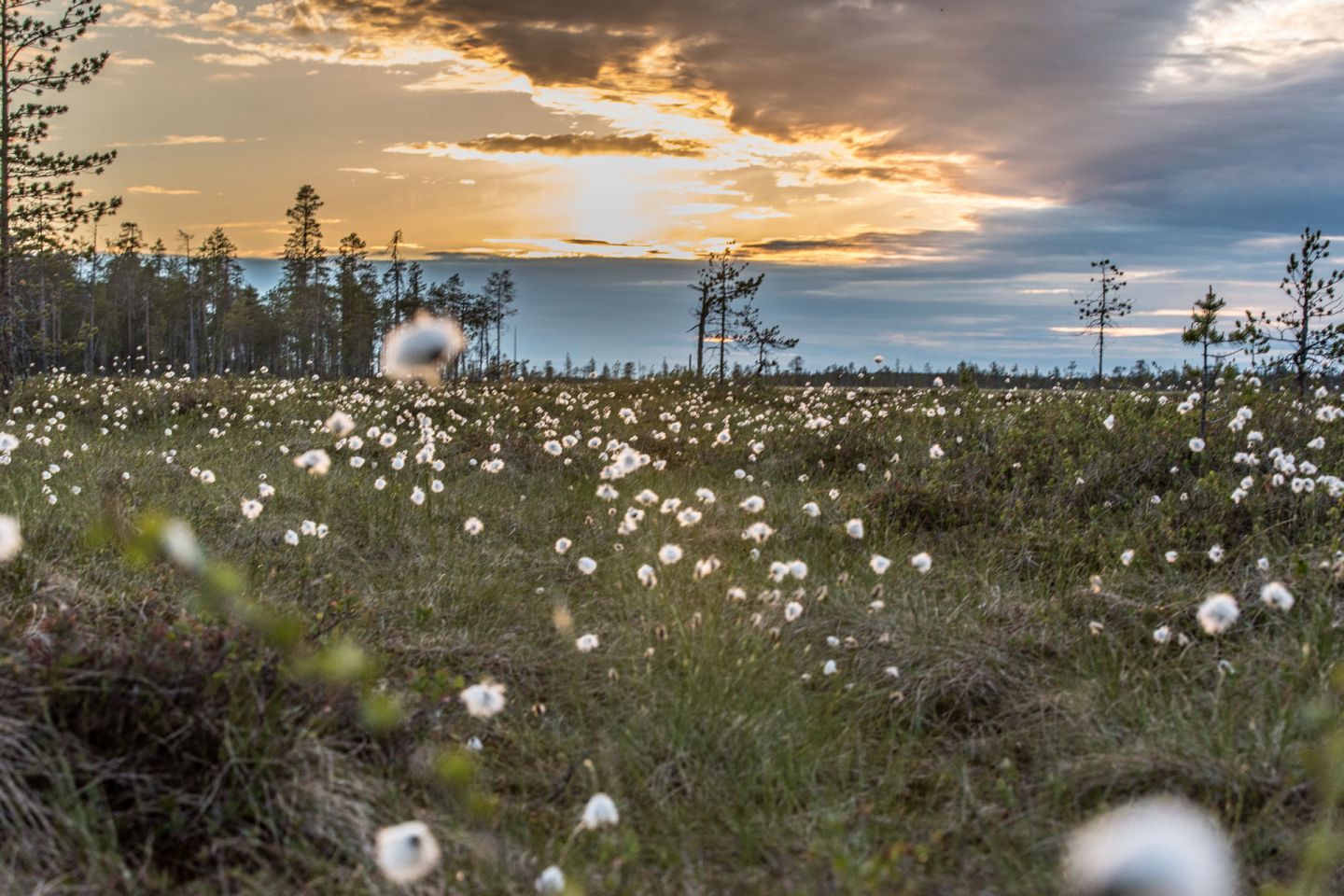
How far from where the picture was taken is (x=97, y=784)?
2.73 m

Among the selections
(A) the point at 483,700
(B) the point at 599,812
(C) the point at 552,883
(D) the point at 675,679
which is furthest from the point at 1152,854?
(A) the point at 483,700

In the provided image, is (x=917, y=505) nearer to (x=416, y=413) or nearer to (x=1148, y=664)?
(x=1148, y=664)

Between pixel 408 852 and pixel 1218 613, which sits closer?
pixel 408 852

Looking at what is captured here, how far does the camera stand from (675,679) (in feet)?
13.2

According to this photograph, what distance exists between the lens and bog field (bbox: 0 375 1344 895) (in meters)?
Result: 2.77

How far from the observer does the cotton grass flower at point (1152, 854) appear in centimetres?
245

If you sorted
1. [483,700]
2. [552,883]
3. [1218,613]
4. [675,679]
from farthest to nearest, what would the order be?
[675,679] → [1218,613] → [483,700] → [552,883]

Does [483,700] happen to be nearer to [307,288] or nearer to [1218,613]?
[1218,613]

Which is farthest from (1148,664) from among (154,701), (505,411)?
(505,411)

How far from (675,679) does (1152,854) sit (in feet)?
6.66

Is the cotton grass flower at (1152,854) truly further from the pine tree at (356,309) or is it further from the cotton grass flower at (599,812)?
the pine tree at (356,309)

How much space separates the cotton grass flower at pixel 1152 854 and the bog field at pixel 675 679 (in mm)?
88

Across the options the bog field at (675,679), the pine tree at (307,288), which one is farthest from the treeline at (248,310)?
the bog field at (675,679)

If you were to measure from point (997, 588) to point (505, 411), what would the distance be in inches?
410
